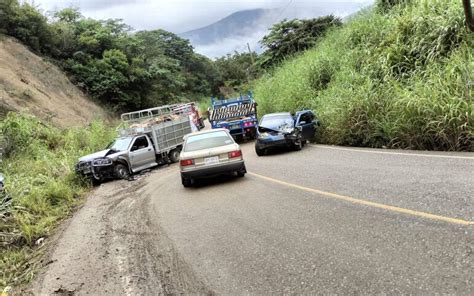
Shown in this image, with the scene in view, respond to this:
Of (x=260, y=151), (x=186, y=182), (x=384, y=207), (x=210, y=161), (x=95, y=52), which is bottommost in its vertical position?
(x=384, y=207)

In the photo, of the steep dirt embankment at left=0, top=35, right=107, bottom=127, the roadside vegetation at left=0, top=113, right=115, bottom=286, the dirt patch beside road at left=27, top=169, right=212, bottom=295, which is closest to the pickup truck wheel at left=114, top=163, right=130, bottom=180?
the roadside vegetation at left=0, top=113, right=115, bottom=286

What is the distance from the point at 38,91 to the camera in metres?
30.3

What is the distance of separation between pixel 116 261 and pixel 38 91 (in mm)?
27506

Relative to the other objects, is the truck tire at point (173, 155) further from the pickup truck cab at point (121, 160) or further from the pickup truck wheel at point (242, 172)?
the pickup truck wheel at point (242, 172)

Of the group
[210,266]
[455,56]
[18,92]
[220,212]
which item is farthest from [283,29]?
[210,266]

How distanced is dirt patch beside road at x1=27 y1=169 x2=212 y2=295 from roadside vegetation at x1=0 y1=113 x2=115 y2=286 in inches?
23.5

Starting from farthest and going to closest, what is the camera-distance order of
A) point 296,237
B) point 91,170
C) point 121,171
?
1. point 121,171
2. point 91,170
3. point 296,237

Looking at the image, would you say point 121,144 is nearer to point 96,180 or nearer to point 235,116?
point 96,180

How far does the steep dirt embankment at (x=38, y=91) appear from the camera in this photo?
26750 mm

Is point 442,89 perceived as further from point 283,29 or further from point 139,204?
point 283,29

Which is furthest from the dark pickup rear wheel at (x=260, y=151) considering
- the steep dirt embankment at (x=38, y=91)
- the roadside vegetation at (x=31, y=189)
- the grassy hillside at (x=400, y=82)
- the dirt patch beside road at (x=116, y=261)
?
the steep dirt embankment at (x=38, y=91)

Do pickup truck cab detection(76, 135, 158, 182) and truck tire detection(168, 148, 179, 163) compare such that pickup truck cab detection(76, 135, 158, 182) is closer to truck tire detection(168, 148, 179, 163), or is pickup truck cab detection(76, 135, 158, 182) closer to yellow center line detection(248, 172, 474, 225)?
truck tire detection(168, 148, 179, 163)

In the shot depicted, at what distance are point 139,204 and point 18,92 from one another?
811 inches

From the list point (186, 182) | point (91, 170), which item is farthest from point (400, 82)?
point (91, 170)
